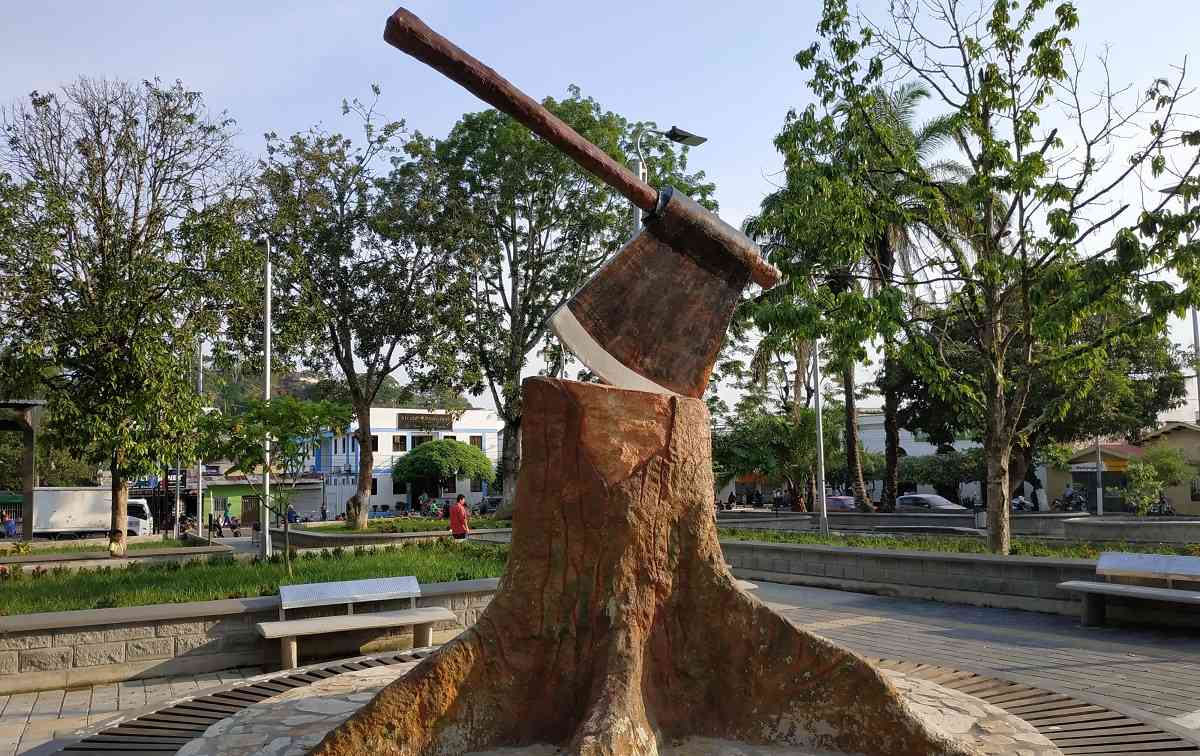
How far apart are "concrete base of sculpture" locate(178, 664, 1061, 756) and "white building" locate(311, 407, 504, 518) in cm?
4633

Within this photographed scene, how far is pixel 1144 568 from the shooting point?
9031 mm

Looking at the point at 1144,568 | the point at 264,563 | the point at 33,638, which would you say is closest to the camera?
the point at 33,638

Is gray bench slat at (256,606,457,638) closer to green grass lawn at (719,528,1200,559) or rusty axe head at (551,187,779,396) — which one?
rusty axe head at (551,187,779,396)

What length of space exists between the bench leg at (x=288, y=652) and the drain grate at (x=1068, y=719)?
4.98 metres

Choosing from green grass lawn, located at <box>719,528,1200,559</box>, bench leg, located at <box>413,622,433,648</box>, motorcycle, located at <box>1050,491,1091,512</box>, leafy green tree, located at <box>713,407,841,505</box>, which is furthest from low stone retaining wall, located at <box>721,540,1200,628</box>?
motorcycle, located at <box>1050,491,1091,512</box>

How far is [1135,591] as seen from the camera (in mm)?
8867

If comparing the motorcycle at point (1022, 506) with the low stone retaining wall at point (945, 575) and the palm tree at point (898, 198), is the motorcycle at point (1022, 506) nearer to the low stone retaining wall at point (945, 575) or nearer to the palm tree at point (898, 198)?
the palm tree at point (898, 198)

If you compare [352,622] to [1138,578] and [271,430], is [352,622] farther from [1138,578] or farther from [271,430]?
[1138,578]

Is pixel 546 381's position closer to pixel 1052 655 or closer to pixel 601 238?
pixel 1052 655

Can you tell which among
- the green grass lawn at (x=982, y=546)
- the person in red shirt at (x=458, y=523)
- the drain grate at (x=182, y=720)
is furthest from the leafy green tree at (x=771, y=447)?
the drain grate at (x=182, y=720)

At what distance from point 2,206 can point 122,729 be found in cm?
1206

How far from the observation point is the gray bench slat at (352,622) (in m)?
7.77

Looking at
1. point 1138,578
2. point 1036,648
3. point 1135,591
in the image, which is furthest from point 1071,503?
point 1036,648

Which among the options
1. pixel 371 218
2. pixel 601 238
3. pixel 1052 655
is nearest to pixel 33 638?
pixel 1052 655
